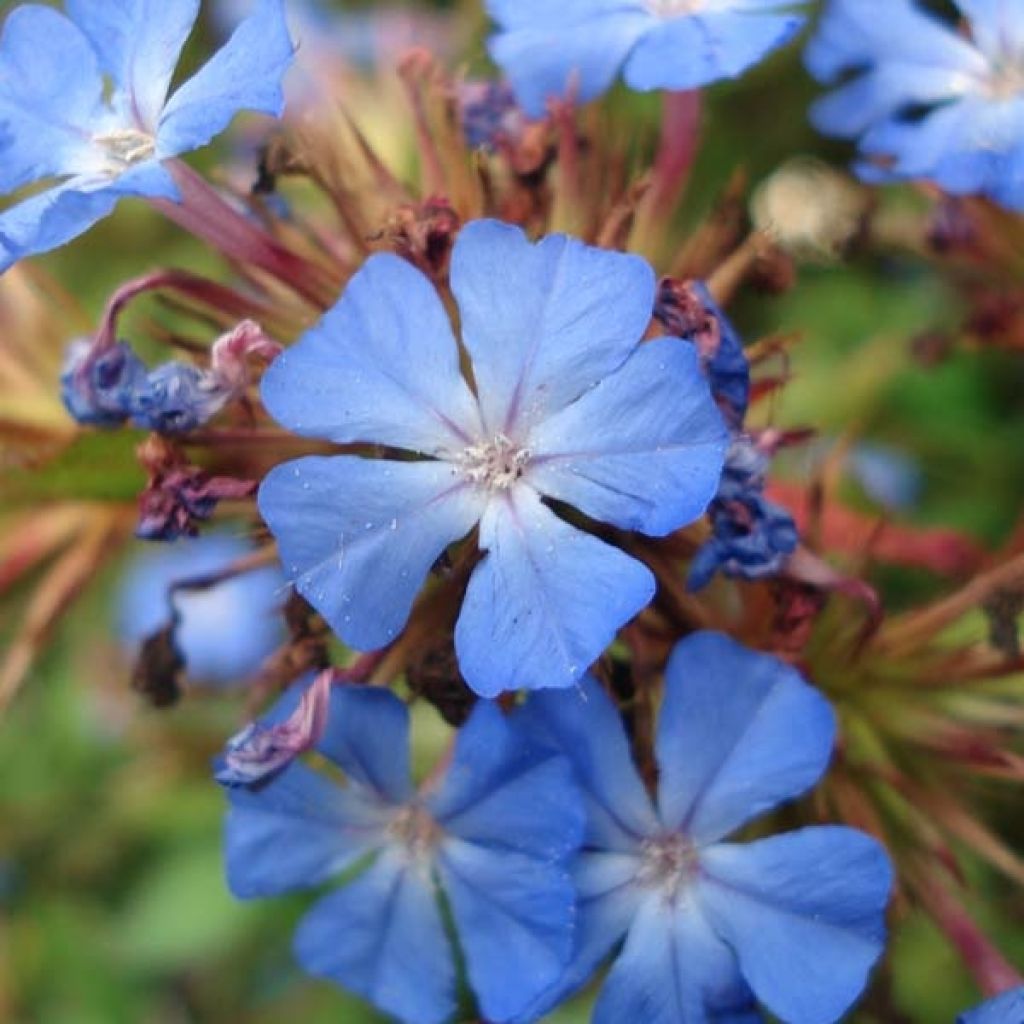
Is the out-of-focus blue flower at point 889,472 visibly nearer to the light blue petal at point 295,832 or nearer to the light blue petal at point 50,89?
the light blue petal at point 295,832

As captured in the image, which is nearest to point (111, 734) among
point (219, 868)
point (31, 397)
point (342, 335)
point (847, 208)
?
point (219, 868)

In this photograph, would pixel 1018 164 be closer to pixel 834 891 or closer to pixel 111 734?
pixel 834 891

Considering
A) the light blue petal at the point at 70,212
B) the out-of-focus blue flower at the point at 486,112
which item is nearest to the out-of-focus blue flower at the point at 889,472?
the out-of-focus blue flower at the point at 486,112

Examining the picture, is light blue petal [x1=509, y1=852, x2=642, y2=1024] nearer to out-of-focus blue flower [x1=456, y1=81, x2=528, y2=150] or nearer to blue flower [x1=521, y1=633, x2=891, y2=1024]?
blue flower [x1=521, y1=633, x2=891, y2=1024]

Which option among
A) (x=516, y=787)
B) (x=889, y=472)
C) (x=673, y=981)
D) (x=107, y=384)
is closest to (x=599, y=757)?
(x=516, y=787)

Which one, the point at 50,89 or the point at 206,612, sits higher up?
the point at 50,89

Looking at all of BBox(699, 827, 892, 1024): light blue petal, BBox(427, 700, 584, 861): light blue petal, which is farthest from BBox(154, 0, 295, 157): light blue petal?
BBox(699, 827, 892, 1024): light blue petal

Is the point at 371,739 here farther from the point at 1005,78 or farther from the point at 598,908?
the point at 1005,78
